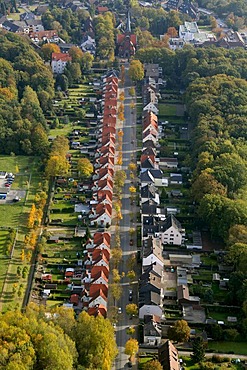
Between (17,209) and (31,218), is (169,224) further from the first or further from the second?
(17,209)

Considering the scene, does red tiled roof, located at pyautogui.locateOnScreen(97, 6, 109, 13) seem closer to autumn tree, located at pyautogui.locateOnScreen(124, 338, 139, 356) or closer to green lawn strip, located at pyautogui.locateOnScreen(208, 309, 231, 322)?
green lawn strip, located at pyautogui.locateOnScreen(208, 309, 231, 322)

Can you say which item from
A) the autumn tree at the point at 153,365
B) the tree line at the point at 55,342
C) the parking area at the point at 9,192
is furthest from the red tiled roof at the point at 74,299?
the parking area at the point at 9,192

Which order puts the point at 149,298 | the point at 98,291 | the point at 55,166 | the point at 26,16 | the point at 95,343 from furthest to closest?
the point at 26,16, the point at 55,166, the point at 98,291, the point at 149,298, the point at 95,343

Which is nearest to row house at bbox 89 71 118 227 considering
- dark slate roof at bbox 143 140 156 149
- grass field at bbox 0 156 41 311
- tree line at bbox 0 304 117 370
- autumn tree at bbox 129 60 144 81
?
autumn tree at bbox 129 60 144 81

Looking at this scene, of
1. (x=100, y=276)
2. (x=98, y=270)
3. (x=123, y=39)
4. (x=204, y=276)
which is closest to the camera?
(x=100, y=276)

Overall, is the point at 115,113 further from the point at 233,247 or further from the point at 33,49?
the point at 233,247

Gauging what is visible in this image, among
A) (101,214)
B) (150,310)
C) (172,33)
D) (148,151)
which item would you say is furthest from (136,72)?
(150,310)
